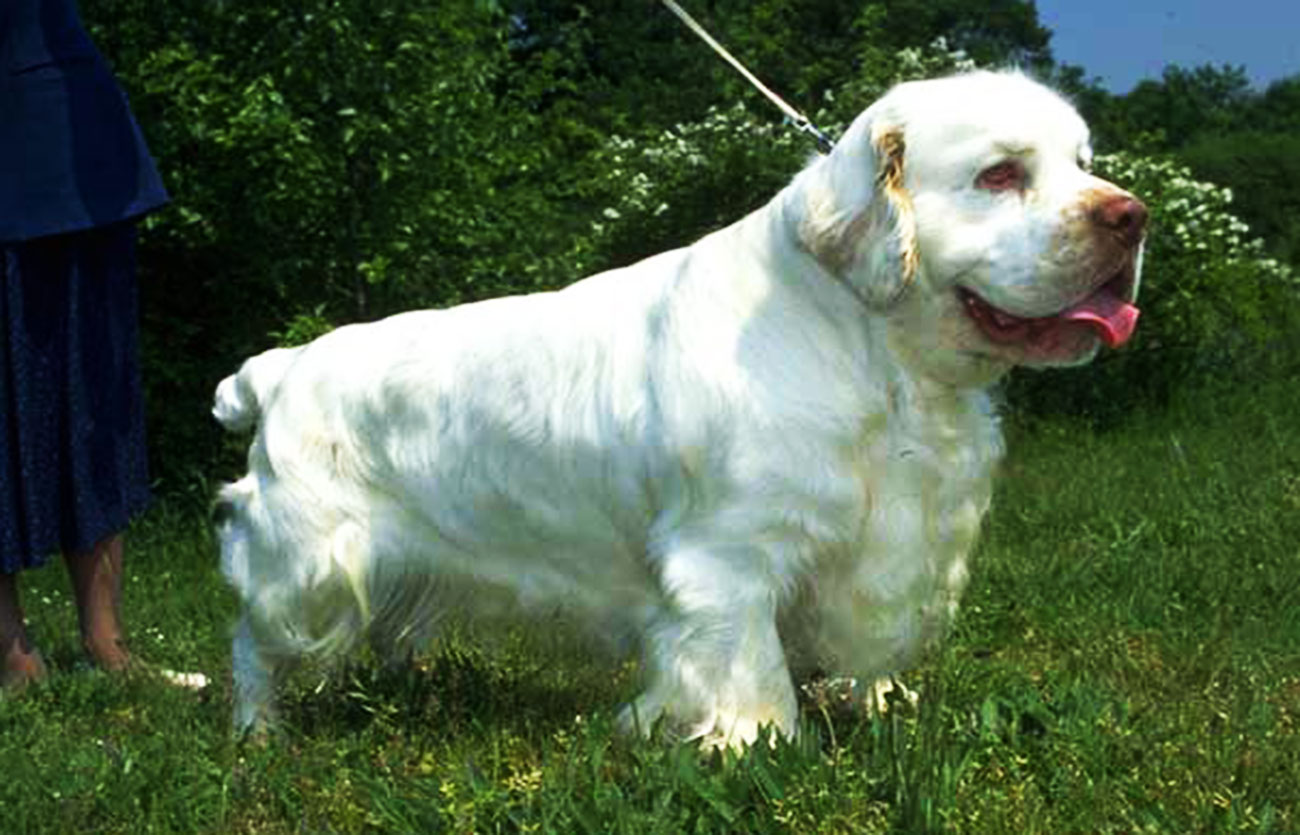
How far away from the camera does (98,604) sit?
4535 millimetres

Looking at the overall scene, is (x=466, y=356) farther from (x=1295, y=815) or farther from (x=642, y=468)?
(x=1295, y=815)

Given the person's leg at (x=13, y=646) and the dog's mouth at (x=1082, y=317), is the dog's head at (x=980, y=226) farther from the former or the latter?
the person's leg at (x=13, y=646)

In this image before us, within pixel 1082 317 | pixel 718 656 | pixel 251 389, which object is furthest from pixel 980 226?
pixel 251 389

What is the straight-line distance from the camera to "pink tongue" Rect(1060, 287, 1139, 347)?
2895 millimetres

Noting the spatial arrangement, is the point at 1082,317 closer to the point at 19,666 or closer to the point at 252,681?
the point at 252,681

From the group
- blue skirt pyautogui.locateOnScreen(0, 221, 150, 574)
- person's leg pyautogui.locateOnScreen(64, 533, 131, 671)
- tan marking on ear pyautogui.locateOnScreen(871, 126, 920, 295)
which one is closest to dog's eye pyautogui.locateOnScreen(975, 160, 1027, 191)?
tan marking on ear pyautogui.locateOnScreen(871, 126, 920, 295)

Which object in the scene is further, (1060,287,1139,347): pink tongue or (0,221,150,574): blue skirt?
(0,221,150,574): blue skirt

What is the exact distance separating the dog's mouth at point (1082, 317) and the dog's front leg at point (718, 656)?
1.77ft

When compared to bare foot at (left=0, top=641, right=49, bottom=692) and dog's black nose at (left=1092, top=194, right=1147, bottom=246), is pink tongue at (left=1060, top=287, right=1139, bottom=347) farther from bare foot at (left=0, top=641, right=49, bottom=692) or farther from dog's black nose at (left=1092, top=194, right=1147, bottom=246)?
bare foot at (left=0, top=641, right=49, bottom=692)

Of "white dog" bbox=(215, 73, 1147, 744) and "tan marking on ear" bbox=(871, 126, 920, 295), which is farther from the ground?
"tan marking on ear" bbox=(871, 126, 920, 295)

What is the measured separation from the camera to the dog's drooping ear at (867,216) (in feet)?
9.68

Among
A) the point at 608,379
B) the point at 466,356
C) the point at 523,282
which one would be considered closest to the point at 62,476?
Result: the point at 466,356

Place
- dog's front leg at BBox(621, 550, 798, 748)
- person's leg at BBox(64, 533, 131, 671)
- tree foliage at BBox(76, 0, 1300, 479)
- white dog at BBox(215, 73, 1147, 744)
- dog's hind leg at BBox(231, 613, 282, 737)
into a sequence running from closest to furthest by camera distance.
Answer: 1. white dog at BBox(215, 73, 1147, 744)
2. dog's front leg at BBox(621, 550, 798, 748)
3. dog's hind leg at BBox(231, 613, 282, 737)
4. person's leg at BBox(64, 533, 131, 671)
5. tree foliage at BBox(76, 0, 1300, 479)

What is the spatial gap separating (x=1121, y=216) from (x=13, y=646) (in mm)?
2792
